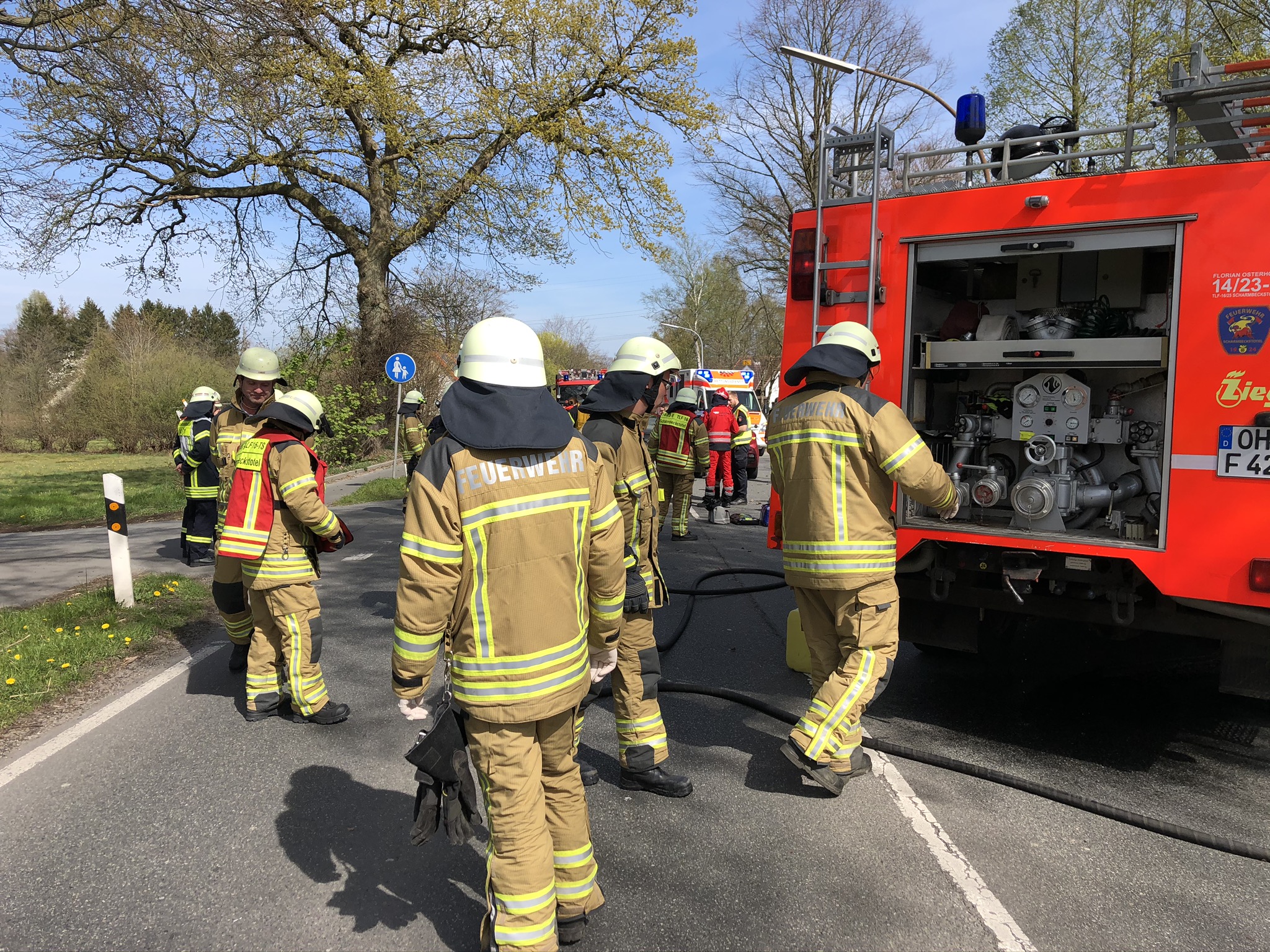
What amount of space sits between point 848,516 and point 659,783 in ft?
4.66

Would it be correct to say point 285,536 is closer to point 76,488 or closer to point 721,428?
point 721,428

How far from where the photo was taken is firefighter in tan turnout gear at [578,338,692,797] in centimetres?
387

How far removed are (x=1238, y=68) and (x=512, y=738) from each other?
4575 mm

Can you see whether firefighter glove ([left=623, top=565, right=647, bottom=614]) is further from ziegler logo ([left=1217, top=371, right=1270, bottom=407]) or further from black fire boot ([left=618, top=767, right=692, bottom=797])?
ziegler logo ([left=1217, top=371, right=1270, bottom=407])

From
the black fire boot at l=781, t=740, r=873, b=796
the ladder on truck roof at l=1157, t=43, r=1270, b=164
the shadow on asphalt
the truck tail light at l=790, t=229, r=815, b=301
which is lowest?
the shadow on asphalt

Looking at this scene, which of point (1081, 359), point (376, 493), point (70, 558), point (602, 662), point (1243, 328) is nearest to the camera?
point (602, 662)

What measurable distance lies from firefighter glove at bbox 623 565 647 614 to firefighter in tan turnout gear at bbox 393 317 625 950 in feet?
3.48

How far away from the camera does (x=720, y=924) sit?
2873 mm

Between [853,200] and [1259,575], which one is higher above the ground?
[853,200]

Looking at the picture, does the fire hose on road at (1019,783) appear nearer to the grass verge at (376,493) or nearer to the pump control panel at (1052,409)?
the pump control panel at (1052,409)

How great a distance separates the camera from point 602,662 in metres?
3.19

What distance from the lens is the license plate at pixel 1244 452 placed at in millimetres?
3594

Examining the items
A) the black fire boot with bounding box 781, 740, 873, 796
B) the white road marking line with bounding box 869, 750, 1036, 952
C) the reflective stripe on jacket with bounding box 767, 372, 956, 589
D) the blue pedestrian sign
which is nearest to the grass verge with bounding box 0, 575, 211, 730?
the black fire boot with bounding box 781, 740, 873, 796

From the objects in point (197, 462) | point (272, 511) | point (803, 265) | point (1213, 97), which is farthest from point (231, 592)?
point (1213, 97)
